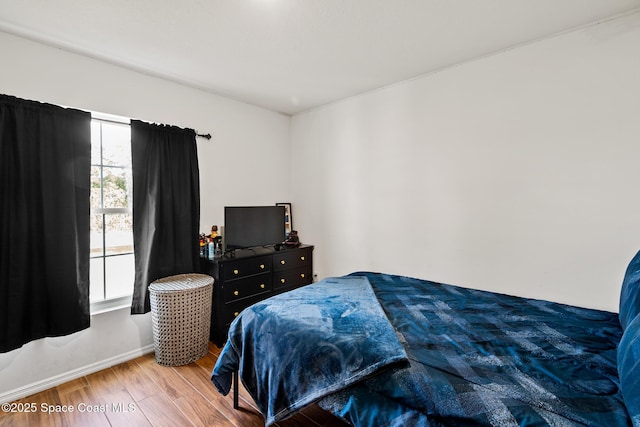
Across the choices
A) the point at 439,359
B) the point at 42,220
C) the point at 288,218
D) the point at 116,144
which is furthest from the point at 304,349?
the point at 288,218

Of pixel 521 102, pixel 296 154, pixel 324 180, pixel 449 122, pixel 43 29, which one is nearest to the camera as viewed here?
pixel 43 29

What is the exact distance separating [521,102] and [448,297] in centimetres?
160

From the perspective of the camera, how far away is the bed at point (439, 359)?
110 centimetres

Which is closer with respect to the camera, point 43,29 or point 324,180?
point 43,29

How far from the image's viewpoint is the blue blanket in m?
1.39

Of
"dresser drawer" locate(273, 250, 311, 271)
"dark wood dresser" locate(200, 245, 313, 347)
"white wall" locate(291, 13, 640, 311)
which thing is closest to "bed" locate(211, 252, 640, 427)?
"white wall" locate(291, 13, 640, 311)

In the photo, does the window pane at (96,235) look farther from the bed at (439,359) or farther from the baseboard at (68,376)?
the bed at (439,359)

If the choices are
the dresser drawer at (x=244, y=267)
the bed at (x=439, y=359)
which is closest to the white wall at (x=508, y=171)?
the bed at (x=439, y=359)

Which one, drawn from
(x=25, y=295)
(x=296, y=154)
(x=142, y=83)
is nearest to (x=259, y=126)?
(x=296, y=154)

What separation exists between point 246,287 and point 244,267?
211 mm

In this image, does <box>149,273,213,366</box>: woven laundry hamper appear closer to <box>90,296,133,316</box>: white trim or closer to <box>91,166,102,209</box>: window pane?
<box>90,296,133,316</box>: white trim

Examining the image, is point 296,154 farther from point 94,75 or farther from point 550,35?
point 550,35

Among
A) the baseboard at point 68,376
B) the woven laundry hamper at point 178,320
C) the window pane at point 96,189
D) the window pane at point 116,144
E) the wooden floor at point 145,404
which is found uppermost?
the window pane at point 116,144

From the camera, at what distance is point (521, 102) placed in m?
2.34
